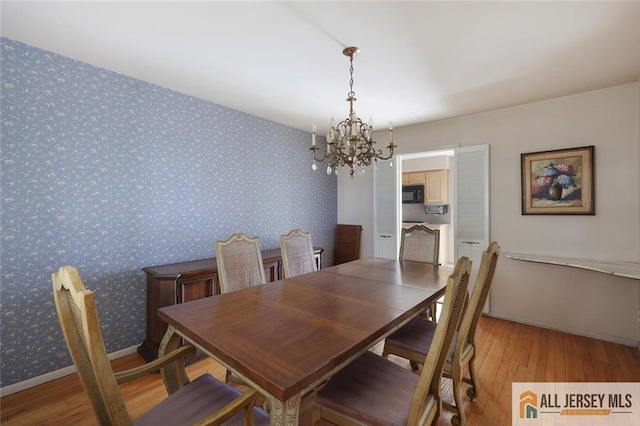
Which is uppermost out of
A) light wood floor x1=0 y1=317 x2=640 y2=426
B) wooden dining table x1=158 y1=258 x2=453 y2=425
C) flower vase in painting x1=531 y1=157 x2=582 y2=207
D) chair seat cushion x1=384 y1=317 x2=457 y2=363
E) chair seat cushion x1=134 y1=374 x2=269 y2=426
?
flower vase in painting x1=531 y1=157 x2=582 y2=207

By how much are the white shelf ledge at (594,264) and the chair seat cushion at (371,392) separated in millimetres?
2241

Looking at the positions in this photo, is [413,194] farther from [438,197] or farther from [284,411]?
[284,411]

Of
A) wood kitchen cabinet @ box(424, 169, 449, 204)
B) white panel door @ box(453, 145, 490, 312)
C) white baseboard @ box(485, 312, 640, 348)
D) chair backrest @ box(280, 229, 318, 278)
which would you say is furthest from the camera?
wood kitchen cabinet @ box(424, 169, 449, 204)

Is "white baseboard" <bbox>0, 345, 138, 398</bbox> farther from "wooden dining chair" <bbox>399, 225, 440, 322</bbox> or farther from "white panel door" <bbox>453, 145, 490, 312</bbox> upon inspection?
"white panel door" <bbox>453, 145, 490, 312</bbox>

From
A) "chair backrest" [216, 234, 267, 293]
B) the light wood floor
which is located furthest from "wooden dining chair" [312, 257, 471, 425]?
"chair backrest" [216, 234, 267, 293]

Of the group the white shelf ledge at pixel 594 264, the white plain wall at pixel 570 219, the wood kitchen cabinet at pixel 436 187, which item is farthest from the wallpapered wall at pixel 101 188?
the wood kitchen cabinet at pixel 436 187

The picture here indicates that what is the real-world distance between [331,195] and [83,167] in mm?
3356

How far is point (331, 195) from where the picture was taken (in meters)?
4.92

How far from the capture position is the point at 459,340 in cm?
163

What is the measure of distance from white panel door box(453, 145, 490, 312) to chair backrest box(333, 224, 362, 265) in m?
1.50

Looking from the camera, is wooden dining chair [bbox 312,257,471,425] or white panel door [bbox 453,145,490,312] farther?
white panel door [bbox 453,145,490,312]

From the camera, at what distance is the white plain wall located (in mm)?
2783

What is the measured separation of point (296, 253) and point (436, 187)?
430 cm

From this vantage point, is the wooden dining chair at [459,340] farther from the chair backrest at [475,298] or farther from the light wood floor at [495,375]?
the light wood floor at [495,375]
